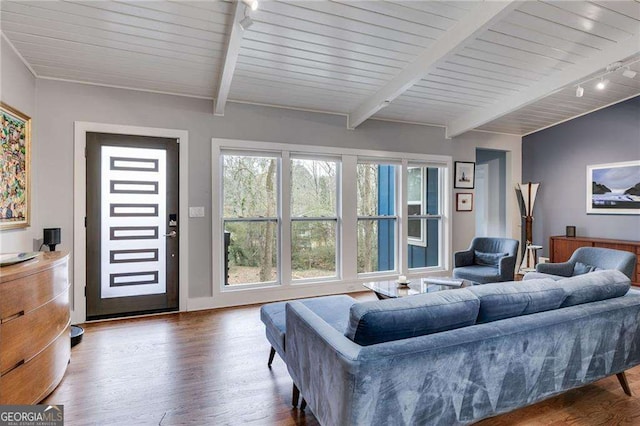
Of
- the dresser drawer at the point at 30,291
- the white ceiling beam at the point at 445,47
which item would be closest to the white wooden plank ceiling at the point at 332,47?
the white ceiling beam at the point at 445,47

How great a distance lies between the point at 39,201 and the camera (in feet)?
11.1

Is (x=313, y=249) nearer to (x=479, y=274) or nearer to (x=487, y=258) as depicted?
(x=479, y=274)

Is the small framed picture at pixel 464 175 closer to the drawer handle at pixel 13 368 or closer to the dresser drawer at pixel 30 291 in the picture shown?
the dresser drawer at pixel 30 291

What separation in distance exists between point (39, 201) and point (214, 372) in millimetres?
2592

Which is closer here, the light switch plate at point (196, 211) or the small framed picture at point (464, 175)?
the light switch plate at point (196, 211)

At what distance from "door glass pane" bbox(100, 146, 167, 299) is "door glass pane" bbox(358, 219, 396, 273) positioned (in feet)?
8.92

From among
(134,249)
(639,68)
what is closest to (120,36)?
(134,249)

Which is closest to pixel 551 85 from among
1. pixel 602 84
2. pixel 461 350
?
pixel 602 84

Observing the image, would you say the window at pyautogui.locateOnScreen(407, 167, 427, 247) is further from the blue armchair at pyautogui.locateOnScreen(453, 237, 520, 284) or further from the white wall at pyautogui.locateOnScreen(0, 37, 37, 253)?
the white wall at pyautogui.locateOnScreen(0, 37, 37, 253)

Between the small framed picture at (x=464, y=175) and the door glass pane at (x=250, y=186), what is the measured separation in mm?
3077

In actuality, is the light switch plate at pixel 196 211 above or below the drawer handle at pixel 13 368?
above

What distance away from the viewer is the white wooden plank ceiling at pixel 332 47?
8.79 feet

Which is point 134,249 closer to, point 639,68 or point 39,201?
point 39,201

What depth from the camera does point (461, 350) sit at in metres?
1.54
